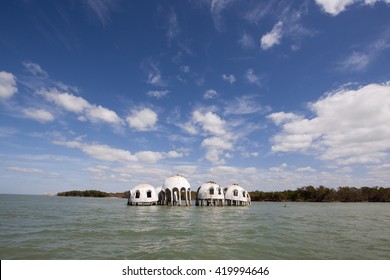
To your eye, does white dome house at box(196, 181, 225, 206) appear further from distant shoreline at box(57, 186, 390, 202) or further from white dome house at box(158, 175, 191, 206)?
distant shoreline at box(57, 186, 390, 202)

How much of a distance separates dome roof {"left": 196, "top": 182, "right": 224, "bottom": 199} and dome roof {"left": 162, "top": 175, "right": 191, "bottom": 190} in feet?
11.0

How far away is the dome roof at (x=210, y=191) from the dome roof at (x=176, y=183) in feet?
11.0

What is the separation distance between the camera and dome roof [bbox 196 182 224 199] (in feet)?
179

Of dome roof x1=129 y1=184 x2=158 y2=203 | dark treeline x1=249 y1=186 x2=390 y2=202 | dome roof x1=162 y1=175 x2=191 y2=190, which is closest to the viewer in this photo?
dome roof x1=162 y1=175 x2=191 y2=190

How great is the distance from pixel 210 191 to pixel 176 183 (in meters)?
7.04

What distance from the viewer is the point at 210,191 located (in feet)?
180

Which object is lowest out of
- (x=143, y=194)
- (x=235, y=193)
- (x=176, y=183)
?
(x=143, y=194)

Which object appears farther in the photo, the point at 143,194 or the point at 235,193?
the point at 235,193

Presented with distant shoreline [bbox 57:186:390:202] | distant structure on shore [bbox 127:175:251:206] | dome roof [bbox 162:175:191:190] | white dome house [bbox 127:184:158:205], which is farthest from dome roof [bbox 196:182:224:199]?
distant shoreline [bbox 57:186:390:202]

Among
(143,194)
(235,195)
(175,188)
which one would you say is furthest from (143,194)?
(235,195)

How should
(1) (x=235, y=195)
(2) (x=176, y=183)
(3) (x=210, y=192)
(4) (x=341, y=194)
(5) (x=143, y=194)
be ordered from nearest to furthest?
(2) (x=176, y=183) → (5) (x=143, y=194) → (3) (x=210, y=192) → (1) (x=235, y=195) → (4) (x=341, y=194)

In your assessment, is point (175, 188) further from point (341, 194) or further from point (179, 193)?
point (341, 194)

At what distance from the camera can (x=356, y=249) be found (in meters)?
14.4
